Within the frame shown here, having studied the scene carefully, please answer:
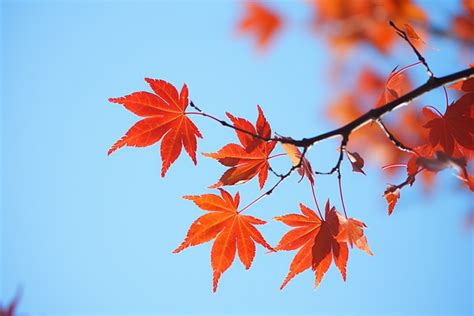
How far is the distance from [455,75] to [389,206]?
0.38 m

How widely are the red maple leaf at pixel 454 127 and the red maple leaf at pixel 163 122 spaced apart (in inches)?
27.2

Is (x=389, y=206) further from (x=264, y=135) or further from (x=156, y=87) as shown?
(x=156, y=87)

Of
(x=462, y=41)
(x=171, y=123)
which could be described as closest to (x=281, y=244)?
(x=171, y=123)

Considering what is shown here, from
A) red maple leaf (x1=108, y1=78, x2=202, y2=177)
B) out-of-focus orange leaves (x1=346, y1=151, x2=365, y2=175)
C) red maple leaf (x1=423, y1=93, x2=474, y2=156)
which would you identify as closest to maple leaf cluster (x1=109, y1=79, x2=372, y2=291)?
red maple leaf (x1=108, y1=78, x2=202, y2=177)

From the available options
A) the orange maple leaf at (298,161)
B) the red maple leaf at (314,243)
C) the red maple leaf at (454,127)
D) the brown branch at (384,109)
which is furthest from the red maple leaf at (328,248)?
the red maple leaf at (454,127)

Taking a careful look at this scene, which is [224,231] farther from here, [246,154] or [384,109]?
[384,109]

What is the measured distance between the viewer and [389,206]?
1.21 metres

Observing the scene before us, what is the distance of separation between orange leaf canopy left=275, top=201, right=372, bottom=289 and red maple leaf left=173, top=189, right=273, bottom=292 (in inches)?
3.3

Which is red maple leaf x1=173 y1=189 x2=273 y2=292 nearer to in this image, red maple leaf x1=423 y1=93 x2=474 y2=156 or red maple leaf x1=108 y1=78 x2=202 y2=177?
red maple leaf x1=108 y1=78 x2=202 y2=177

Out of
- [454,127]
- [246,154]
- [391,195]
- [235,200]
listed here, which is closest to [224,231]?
[235,200]

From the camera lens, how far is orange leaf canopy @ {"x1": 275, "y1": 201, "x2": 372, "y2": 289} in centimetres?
131

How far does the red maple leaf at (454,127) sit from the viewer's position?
1.36 meters

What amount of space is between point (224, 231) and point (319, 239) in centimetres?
28

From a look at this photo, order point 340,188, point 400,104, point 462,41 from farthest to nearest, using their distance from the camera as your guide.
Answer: point 462,41 → point 340,188 → point 400,104
